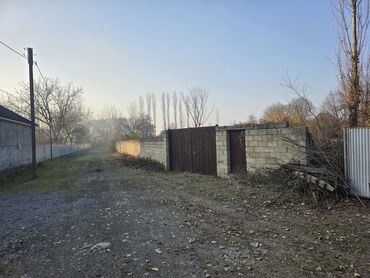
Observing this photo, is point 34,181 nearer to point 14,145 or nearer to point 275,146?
point 14,145

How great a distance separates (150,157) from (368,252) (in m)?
14.6

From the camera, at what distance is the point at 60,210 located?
22.1 feet

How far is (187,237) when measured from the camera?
4.54 metres

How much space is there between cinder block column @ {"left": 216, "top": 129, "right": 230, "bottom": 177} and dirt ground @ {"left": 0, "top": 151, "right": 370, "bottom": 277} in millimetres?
2719

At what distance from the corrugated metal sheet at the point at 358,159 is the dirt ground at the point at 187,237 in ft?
1.58

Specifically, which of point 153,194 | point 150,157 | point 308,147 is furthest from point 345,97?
point 150,157

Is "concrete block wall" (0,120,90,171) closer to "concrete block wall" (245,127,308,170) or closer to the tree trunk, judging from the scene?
"concrete block wall" (245,127,308,170)

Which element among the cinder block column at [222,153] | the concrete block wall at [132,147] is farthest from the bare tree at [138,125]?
the cinder block column at [222,153]

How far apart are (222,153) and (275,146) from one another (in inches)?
92.6

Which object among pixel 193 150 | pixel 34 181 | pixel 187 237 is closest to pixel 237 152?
pixel 193 150

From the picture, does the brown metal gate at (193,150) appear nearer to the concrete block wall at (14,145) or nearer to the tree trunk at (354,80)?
the tree trunk at (354,80)

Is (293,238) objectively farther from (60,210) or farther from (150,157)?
(150,157)

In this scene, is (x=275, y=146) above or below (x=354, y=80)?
below

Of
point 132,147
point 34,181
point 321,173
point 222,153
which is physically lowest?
point 34,181
